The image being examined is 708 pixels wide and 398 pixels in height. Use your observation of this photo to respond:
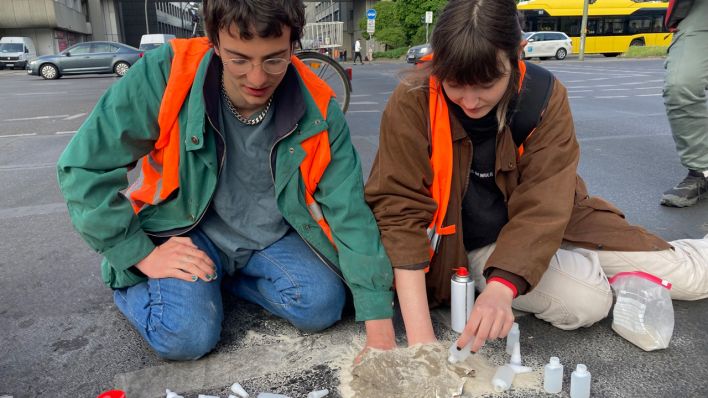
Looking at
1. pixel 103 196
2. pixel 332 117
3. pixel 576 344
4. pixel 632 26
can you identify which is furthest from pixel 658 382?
pixel 632 26

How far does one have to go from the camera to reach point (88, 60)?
20.0 metres

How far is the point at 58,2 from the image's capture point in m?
40.8

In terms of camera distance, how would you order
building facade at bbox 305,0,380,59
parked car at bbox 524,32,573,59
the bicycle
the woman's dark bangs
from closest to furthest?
the woman's dark bangs → the bicycle → parked car at bbox 524,32,573,59 → building facade at bbox 305,0,380,59

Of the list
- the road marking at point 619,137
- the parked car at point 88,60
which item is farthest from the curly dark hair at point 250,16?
the parked car at point 88,60

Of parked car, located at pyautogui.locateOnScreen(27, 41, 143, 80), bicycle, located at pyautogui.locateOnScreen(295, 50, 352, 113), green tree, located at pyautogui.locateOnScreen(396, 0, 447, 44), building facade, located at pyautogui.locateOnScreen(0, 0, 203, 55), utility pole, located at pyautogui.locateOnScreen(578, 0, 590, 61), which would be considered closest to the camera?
bicycle, located at pyautogui.locateOnScreen(295, 50, 352, 113)

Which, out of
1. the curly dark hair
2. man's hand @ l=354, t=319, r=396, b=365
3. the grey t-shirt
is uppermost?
the curly dark hair

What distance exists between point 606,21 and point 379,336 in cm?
3108

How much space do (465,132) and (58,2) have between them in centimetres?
4679

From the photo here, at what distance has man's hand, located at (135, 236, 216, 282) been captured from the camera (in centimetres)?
204

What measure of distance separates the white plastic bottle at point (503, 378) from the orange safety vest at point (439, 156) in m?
0.48

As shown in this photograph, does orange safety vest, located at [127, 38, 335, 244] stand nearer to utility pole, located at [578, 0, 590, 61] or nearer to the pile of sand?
the pile of sand

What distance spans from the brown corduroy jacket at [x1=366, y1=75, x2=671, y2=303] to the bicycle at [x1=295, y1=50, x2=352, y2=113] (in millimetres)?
4452

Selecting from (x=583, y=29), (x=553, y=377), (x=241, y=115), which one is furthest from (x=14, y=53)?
(x=553, y=377)

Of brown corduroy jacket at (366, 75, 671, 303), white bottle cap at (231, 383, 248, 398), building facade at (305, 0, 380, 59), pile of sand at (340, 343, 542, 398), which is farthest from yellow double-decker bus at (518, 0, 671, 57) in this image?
white bottle cap at (231, 383, 248, 398)
